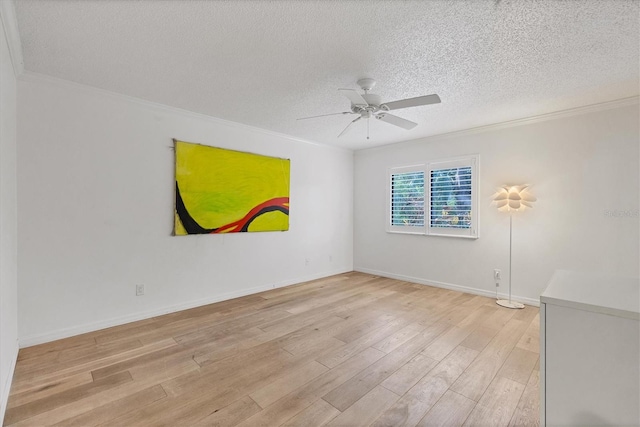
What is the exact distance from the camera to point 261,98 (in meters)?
3.08

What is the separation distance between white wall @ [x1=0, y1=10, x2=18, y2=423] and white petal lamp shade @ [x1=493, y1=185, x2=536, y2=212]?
4983 millimetres

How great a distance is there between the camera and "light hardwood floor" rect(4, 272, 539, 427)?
5.63 feet

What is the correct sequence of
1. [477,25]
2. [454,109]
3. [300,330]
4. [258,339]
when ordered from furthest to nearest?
[454,109] → [300,330] → [258,339] → [477,25]

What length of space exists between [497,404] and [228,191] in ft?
11.6

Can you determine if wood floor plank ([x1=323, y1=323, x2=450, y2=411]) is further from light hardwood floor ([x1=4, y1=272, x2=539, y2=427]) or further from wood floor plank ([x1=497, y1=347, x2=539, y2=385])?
wood floor plank ([x1=497, y1=347, x2=539, y2=385])

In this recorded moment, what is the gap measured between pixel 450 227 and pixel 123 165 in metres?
4.59

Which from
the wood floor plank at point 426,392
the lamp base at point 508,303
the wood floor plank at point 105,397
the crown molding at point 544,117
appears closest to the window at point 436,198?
the crown molding at point 544,117

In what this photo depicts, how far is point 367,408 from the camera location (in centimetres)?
177

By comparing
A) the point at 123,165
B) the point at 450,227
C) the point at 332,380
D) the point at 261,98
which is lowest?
the point at 332,380

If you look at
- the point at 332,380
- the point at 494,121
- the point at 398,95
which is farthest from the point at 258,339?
the point at 494,121

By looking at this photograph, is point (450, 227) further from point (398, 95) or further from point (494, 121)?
point (398, 95)

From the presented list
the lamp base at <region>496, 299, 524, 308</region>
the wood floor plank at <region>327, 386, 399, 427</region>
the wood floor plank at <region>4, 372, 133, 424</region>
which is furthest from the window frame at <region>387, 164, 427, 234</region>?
the wood floor plank at <region>4, 372, 133, 424</region>

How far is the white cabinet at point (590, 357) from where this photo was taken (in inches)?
34.3

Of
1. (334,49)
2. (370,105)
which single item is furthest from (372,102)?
(334,49)
